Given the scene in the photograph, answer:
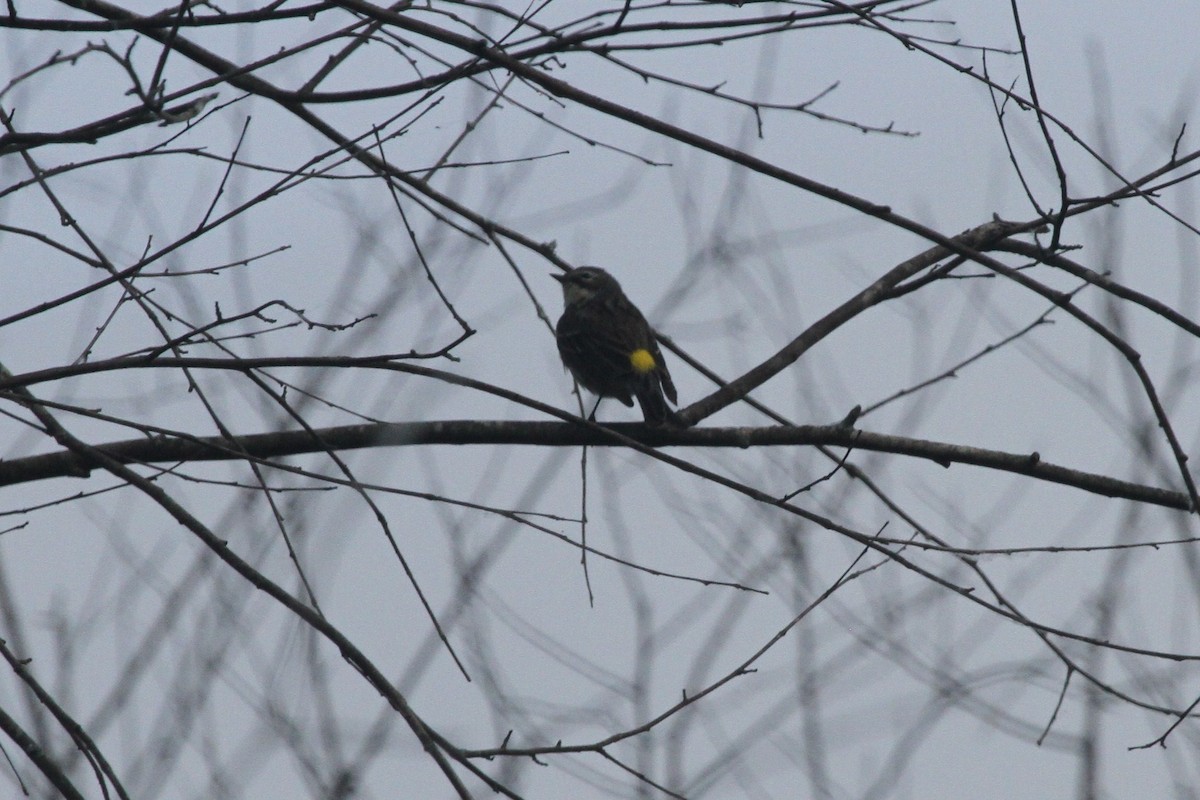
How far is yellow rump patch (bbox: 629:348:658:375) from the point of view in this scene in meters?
6.77

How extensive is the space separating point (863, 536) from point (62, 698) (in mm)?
3419

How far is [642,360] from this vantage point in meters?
7.03

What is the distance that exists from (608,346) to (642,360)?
415 millimetres

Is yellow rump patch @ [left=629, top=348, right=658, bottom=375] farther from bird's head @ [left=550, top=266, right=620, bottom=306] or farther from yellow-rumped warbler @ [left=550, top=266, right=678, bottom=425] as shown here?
bird's head @ [left=550, top=266, right=620, bottom=306]

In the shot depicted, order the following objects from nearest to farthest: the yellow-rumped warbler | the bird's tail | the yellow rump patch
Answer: the bird's tail < the yellow rump patch < the yellow-rumped warbler

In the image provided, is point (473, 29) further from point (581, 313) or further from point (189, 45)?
point (581, 313)

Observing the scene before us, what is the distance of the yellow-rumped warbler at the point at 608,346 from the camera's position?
6.93m

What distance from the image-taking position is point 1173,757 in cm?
578

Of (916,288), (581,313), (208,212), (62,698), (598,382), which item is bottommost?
(62,698)

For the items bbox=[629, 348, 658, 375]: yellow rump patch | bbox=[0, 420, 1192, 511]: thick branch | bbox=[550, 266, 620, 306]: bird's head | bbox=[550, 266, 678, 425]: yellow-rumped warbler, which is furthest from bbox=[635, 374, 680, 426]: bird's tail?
bbox=[550, 266, 620, 306]: bird's head

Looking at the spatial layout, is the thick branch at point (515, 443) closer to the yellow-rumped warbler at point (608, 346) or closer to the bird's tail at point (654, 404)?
the bird's tail at point (654, 404)

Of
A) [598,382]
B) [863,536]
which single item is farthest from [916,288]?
[598,382]

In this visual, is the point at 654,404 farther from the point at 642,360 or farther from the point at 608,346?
the point at 608,346

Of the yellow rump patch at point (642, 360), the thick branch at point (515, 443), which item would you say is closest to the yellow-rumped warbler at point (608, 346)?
the yellow rump patch at point (642, 360)
